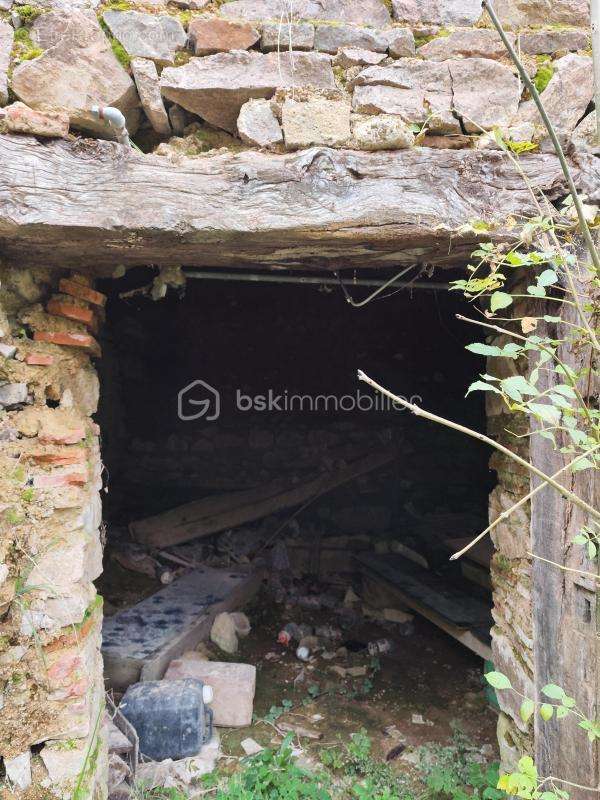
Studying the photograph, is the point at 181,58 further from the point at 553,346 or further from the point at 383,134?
the point at 553,346

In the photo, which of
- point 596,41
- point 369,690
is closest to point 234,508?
point 369,690

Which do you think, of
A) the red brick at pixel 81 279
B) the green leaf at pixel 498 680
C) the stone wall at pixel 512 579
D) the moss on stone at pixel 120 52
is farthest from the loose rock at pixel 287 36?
the green leaf at pixel 498 680

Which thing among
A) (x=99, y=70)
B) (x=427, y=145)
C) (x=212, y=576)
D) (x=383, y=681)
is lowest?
(x=383, y=681)

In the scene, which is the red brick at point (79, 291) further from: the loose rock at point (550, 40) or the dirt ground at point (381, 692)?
the dirt ground at point (381, 692)

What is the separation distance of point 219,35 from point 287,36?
235 millimetres

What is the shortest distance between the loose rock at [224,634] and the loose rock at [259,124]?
3495 millimetres

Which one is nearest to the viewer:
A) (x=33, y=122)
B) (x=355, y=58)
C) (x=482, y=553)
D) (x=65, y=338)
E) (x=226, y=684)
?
(x=33, y=122)

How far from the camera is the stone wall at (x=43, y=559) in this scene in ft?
6.53

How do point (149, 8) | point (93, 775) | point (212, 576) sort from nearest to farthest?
1. point (149, 8)
2. point (93, 775)
3. point (212, 576)

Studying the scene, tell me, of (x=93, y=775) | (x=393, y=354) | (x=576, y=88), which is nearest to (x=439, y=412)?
(x=393, y=354)

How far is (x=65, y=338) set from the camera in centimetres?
224

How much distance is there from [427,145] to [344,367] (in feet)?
A: 14.6

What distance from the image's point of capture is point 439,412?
6.42m

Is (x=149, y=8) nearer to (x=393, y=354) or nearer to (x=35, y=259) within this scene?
(x=35, y=259)
